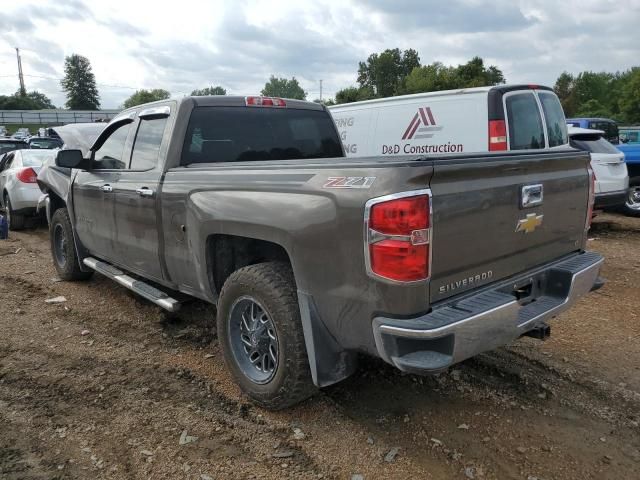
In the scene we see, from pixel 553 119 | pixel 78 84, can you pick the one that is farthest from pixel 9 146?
pixel 78 84

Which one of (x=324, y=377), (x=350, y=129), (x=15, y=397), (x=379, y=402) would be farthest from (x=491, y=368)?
(x=350, y=129)

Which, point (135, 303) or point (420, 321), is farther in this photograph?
point (135, 303)

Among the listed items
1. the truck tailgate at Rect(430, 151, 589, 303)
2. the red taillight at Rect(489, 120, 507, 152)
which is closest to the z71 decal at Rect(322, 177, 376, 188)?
the truck tailgate at Rect(430, 151, 589, 303)

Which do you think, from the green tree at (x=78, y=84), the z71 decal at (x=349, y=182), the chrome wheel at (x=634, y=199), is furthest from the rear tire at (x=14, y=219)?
the green tree at (x=78, y=84)

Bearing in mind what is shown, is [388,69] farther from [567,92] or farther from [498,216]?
[498,216]

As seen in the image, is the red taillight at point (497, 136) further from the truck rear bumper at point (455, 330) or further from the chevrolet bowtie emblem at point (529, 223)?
the truck rear bumper at point (455, 330)

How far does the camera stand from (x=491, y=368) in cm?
380

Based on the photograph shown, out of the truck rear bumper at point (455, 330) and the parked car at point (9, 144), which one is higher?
the parked car at point (9, 144)

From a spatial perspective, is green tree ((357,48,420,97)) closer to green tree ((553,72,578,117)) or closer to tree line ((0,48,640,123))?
tree line ((0,48,640,123))

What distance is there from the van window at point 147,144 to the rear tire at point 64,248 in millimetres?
1880

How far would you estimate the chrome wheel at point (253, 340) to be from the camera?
10.6ft

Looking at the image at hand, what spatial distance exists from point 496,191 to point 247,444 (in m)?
1.93

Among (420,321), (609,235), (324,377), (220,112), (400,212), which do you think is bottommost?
(609,235)

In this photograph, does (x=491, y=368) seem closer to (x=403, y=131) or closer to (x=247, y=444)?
(x=247, y=444)
